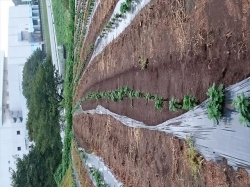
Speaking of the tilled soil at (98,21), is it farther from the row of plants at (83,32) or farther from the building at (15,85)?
the building at (15,85)

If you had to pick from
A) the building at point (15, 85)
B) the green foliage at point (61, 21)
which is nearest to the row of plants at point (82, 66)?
the green foliage at point (61, 21)

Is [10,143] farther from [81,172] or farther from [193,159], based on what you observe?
[193,159]

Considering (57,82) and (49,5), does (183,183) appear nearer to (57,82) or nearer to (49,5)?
(57,82)

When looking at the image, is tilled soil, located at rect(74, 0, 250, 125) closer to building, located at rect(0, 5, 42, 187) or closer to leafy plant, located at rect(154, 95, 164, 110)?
leafy plant, located at rect(154, 95, 164, 110)

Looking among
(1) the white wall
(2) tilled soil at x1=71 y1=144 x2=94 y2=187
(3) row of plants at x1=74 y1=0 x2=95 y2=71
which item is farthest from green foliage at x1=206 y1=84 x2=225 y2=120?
(1) the white wall

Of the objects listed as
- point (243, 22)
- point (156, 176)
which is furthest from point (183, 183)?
point (243, 22)

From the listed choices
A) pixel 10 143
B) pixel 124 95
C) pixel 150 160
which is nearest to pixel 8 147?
pixel 10 143
